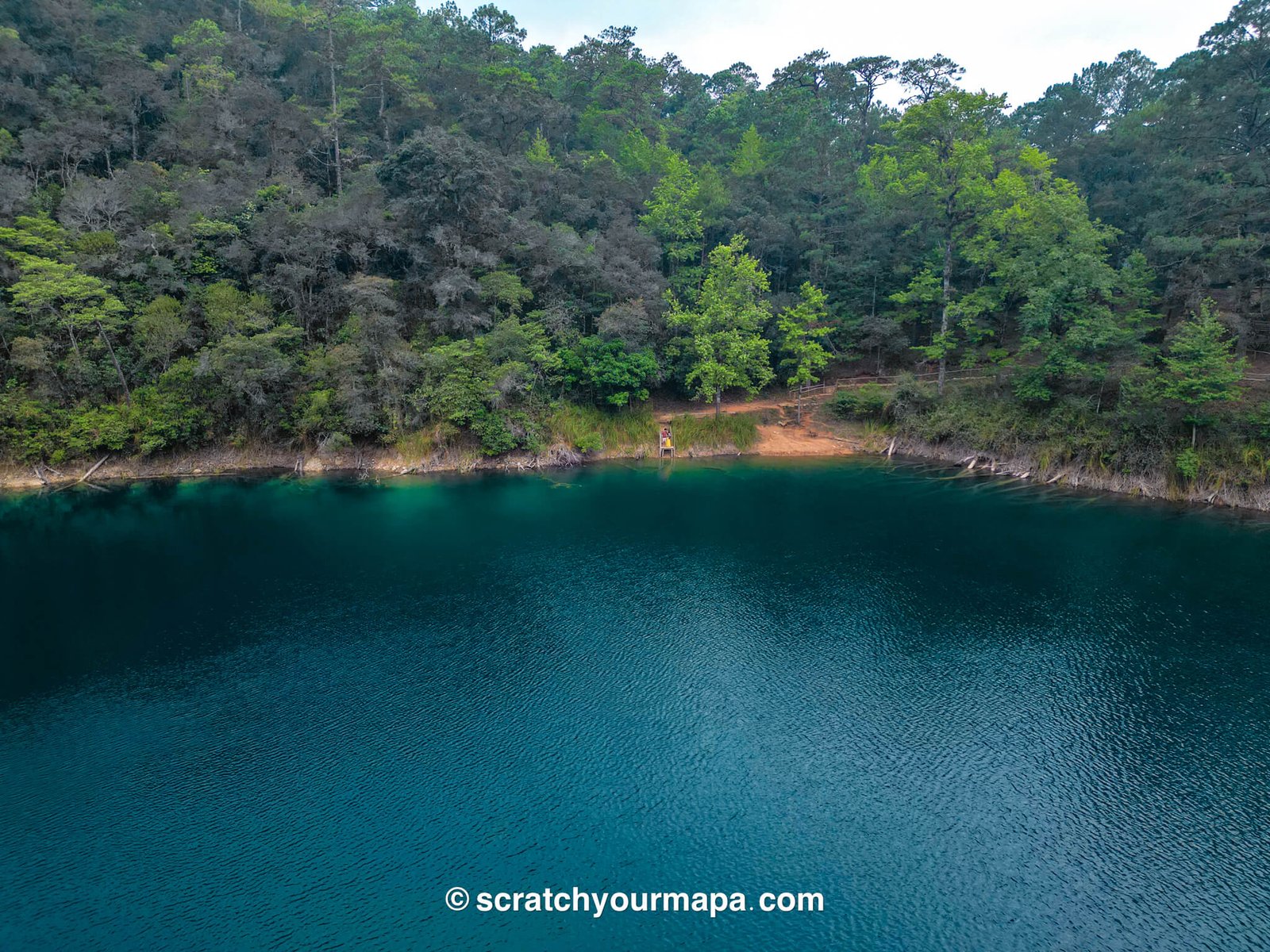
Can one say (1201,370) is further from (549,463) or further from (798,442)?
(549,463)

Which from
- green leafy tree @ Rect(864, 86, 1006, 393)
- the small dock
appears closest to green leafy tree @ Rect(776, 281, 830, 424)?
green leafy tree @ Rect(864, 86, 1006, 393)

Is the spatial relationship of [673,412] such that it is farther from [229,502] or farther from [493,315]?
[229,502]

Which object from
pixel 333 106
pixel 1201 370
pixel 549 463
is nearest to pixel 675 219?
pixel 549 463

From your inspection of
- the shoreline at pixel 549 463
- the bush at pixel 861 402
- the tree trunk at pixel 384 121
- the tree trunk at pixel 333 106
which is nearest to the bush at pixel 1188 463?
the shoreline at pixel 549 463

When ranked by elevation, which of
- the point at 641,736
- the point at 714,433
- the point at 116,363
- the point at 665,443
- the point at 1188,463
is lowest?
the point at 641,736

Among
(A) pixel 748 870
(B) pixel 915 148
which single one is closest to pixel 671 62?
(B) pixel 915 148

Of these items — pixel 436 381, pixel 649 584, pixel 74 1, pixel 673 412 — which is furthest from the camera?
pixel 74 1
